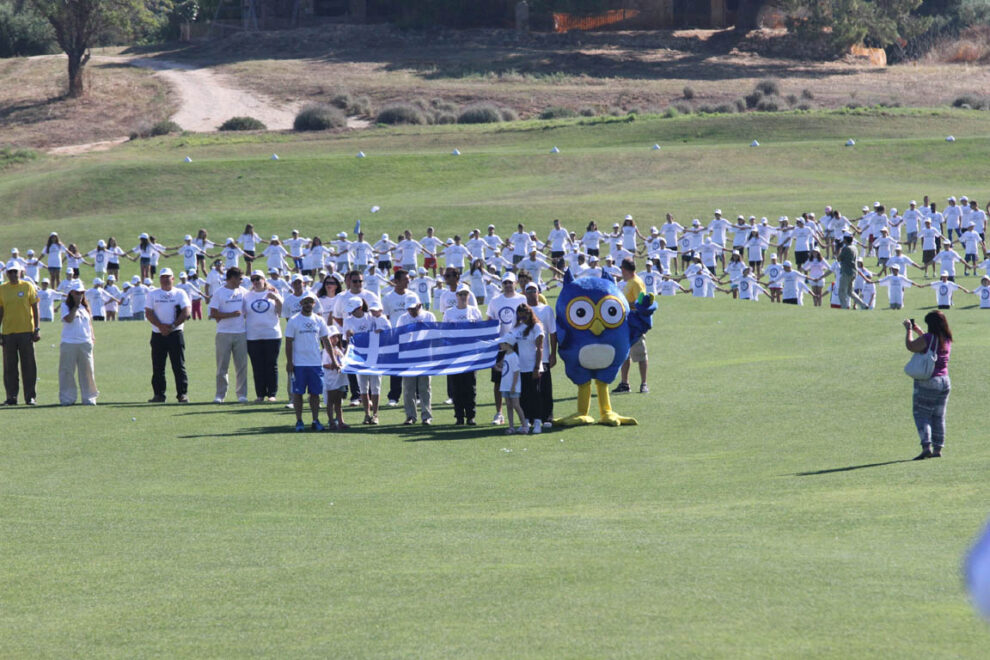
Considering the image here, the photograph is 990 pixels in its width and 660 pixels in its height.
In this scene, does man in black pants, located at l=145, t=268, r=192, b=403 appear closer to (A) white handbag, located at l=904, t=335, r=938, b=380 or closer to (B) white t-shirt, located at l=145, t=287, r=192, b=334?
(B) white t-shirt, located at l=145, t=287, r=192, b=334

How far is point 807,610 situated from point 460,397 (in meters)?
9.41

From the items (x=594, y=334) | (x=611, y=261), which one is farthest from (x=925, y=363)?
(x=611, y=261)

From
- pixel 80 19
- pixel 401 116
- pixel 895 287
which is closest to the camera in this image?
pixel 895 287

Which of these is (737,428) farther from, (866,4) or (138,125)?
(866,4)

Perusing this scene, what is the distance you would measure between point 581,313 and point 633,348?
8.41 feet

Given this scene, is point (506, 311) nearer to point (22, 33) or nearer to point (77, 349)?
point (77, 349)

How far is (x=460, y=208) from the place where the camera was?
1927 inches

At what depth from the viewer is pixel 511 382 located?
16.3 m

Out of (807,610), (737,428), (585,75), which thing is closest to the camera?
(807,610)

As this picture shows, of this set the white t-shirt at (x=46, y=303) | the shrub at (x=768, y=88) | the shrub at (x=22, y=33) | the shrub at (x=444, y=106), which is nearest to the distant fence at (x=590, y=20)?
the shrub at (x=444, y=106)

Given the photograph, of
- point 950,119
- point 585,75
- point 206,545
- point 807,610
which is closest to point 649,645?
point 807,610

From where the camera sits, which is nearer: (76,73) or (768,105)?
(768,105)

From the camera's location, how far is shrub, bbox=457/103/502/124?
73.3m

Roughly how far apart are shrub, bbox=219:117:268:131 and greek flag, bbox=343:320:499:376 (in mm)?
57495
